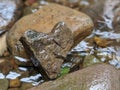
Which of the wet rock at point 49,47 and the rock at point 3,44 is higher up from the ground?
the wet rock at point 49,47

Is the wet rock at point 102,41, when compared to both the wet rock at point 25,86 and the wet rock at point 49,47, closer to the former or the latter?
the wet rock at point 49,47

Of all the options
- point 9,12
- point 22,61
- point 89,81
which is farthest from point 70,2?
point 89,81

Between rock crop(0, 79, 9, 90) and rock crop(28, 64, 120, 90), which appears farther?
rock crop(0, 79, 9, 90)

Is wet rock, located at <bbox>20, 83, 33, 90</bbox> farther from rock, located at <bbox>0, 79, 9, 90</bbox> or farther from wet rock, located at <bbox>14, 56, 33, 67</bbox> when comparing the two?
wet rock, located at <bbox>14, 56, 33, 67</bbox>

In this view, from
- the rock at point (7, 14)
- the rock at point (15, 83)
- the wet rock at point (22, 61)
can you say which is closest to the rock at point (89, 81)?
the rock at point (15, 83)

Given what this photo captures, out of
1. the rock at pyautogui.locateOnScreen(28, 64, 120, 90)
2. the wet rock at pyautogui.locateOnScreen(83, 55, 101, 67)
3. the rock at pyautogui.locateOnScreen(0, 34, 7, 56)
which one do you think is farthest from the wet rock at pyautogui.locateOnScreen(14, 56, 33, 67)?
the wet rock at pyautogui.locateOnScreen(83, 55, 101, 67)

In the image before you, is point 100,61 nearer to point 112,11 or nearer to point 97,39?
point 97,39
